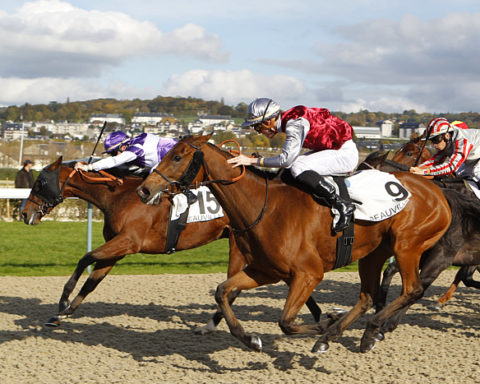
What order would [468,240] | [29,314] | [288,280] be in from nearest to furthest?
1. [288,280]
2. [468,240]
3. [29,314]

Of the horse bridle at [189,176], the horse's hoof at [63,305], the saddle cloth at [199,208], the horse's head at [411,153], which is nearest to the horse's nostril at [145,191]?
the horse bridle at [189,176]

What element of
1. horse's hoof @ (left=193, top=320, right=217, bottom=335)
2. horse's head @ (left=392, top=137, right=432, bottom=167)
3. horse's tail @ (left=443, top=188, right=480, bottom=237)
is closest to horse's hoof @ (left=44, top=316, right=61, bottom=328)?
horse's hoof @ (left=193, top=320, right=217, bottom=335)

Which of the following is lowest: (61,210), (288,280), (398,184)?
(61,210)

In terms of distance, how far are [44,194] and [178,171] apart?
250cm

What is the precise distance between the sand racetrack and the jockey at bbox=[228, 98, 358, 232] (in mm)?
1139

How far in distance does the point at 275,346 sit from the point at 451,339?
1.62 metres

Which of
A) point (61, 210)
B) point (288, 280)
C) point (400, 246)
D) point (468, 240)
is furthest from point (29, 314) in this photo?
point (61, 210)

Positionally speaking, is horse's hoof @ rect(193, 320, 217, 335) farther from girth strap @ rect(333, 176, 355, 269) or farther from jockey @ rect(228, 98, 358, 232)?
jockey @ rect(228, 98, 358, 232)

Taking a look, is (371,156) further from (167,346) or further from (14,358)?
(14,358)

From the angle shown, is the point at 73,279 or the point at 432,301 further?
the point at 432,301

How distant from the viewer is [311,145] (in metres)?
4.72

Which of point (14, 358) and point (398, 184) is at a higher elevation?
point (398, 184)

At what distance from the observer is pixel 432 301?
7367 mm

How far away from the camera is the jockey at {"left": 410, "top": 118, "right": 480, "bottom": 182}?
5.98 meters
